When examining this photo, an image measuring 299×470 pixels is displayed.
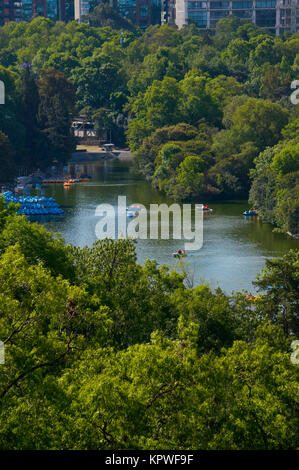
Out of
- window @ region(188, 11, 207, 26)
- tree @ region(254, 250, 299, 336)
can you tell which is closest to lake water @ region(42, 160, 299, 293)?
tree @ region(254, 250, 299, 336)

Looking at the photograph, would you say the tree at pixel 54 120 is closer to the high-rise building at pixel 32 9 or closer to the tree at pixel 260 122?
the tree at pixel 260 122

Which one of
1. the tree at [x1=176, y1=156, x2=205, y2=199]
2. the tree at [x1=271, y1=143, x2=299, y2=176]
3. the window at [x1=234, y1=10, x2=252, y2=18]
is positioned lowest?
the tree at [x1=176, y1=156, x2=205, y2=199]

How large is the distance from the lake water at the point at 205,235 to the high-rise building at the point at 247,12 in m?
64.9

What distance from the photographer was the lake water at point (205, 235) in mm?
42812

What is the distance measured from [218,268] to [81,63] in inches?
2577

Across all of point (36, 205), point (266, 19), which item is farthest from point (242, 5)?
→ point (36, 205)

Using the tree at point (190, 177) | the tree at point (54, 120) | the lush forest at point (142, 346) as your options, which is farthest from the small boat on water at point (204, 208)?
the tree at point (54, 120)

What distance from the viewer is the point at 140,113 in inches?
3356

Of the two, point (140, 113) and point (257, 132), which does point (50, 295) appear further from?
point (140, 113)

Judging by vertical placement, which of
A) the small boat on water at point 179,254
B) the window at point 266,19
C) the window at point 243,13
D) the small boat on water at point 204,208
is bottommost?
the small boat on water at point 204,208

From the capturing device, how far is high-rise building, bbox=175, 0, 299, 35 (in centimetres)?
13200

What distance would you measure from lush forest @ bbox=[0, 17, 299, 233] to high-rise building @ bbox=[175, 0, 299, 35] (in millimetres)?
10882

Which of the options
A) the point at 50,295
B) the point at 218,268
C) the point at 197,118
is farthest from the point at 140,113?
the point at 50,295

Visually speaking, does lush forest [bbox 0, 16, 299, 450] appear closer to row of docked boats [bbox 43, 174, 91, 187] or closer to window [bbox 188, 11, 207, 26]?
row of docked boats [bbox 43, 174, 91, 187]
